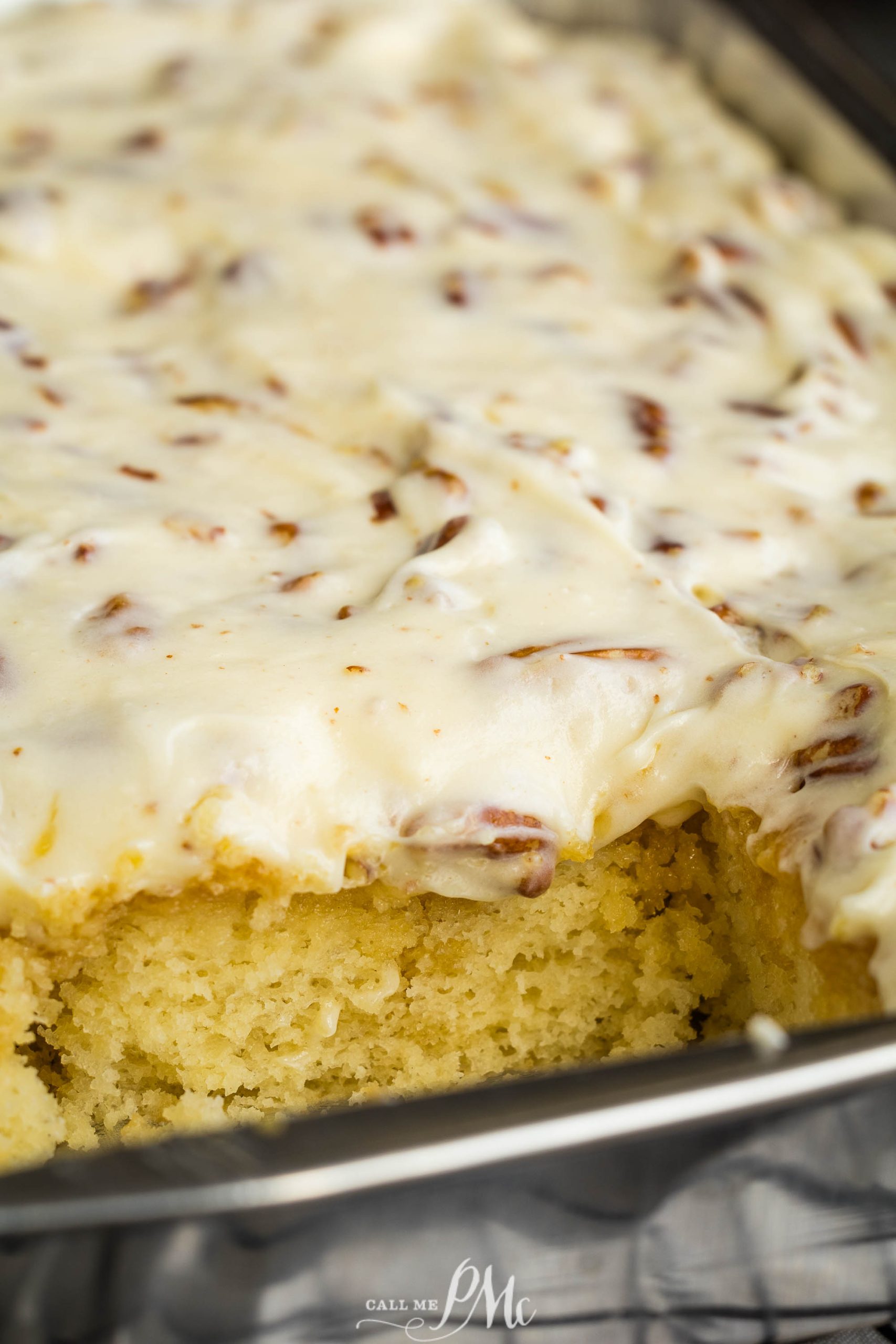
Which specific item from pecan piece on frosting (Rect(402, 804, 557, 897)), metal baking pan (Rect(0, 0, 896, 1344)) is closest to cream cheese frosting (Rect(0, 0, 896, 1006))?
pecan piece on frosting (Rect(402, 804, 557, 897))

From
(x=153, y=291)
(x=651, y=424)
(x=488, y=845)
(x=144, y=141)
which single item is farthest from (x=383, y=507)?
(x=144, y=141)

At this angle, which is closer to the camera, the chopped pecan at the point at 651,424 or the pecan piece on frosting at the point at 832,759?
the pecan piece on frosting at the point at 832,759

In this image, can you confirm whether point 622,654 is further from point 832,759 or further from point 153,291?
point 153,291

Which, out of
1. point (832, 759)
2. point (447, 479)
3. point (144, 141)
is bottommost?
point (144, 141)

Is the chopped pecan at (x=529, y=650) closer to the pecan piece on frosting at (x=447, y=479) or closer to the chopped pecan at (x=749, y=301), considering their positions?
the pecan piece on frosting at (x=447, y=479)

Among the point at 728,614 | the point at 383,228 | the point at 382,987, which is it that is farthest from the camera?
the point at 383,228

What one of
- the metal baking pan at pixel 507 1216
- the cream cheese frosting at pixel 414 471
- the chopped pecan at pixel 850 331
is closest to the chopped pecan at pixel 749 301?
the cream cheese frosting at pixel 414 471
